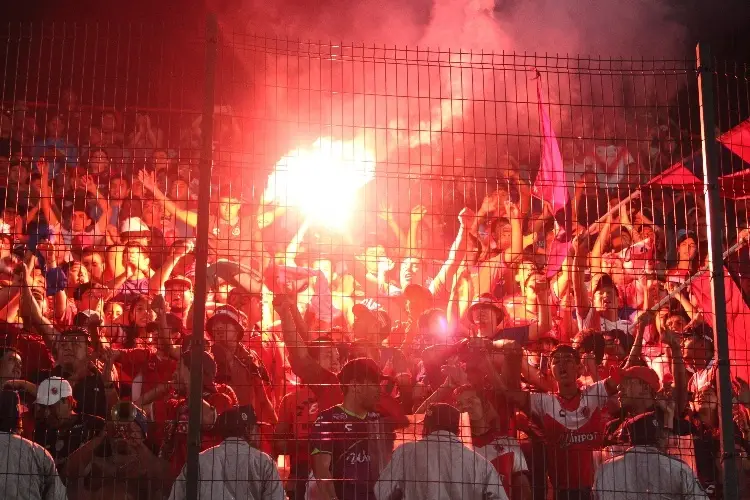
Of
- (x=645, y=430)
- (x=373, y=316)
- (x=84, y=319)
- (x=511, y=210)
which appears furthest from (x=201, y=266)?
(x=645, y=430)

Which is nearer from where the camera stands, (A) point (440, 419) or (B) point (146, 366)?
(A) point (440, 419)

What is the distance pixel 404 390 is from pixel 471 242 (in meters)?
1.44

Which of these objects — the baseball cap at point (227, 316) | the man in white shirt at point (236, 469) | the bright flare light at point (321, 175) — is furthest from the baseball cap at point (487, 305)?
the man in white shirt at point (236, 469)

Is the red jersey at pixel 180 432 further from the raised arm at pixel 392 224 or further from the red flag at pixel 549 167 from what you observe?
the red flag at pixel 549 167

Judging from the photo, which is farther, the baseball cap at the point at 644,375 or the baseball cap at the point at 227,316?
the baseball cap at the point at 227,316

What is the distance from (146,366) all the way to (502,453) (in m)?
2.90

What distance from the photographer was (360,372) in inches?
293

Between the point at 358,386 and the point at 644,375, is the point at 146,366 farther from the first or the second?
the point at 644,375

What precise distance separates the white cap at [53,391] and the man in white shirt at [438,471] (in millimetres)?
2356

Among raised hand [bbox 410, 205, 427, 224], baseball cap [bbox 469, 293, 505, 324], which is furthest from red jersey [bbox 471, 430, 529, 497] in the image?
raised hand [bbox 410, 205, 427, 224]

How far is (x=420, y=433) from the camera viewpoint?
285 inches

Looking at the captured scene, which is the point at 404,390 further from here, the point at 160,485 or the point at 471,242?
the point at 160,485

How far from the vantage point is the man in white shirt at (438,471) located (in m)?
6.88

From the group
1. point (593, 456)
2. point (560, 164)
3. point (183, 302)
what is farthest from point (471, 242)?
point (183, 302)
